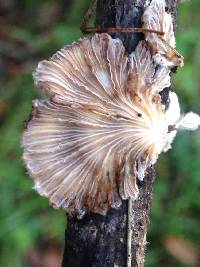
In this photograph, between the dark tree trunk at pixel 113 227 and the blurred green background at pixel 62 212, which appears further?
the blurred green background at pixel 62 212

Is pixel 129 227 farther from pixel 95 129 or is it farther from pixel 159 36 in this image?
pixel 159 36

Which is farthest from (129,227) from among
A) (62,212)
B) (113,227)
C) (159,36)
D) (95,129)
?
(62,212)

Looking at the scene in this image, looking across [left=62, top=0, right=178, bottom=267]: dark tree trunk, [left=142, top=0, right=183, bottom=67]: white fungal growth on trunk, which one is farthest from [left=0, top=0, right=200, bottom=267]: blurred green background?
[left=142, top=0, right=183, bottom=67]: white fungal growth on trunk

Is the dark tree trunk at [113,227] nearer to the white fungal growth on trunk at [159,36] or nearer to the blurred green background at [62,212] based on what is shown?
the white fungal growth on trunk at [159,36]

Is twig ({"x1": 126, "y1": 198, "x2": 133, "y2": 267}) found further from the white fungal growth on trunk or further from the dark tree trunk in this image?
the white fungal growth on trunk

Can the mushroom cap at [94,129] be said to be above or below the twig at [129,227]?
above

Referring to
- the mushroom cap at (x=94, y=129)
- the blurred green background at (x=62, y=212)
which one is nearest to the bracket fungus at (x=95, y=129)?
the mushroom cap at (x=94, y=129)

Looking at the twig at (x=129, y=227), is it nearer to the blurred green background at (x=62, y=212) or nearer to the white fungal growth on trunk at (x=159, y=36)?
A: the white fungal growth on trunk at (x=159, y=36)
